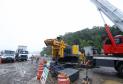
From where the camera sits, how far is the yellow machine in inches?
814

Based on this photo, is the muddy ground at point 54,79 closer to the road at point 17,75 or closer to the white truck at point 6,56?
the road at point 17,75

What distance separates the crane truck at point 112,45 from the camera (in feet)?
64.6

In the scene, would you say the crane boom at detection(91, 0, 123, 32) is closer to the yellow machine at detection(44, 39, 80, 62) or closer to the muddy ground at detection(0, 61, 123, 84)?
the muddy ground at detection(0, 61, 123, 84)

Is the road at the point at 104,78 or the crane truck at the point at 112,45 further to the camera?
the crane truck at the point at 112,45

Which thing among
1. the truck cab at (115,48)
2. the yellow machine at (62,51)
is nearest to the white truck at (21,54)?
the yellow machine at (62,51)

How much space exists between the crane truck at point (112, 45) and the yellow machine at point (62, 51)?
3103 mm

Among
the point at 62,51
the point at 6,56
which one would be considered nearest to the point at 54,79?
the point at 62,51

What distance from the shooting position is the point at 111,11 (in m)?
20.7

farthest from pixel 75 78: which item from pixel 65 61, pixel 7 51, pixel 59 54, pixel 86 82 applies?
pixel 7 51

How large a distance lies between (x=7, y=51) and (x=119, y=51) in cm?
3077

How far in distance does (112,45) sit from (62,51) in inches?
176

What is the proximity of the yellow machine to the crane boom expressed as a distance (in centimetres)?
454

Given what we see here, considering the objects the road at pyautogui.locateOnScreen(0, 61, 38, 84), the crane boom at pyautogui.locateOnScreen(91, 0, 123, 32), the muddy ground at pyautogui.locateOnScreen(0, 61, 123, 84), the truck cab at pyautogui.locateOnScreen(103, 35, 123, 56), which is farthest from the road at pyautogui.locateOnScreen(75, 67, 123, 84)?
the road at pyautogui.locateOnScreen(0, 61, 38, 84)

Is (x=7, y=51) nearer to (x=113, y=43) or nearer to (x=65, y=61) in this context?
(x=65, y=61)
